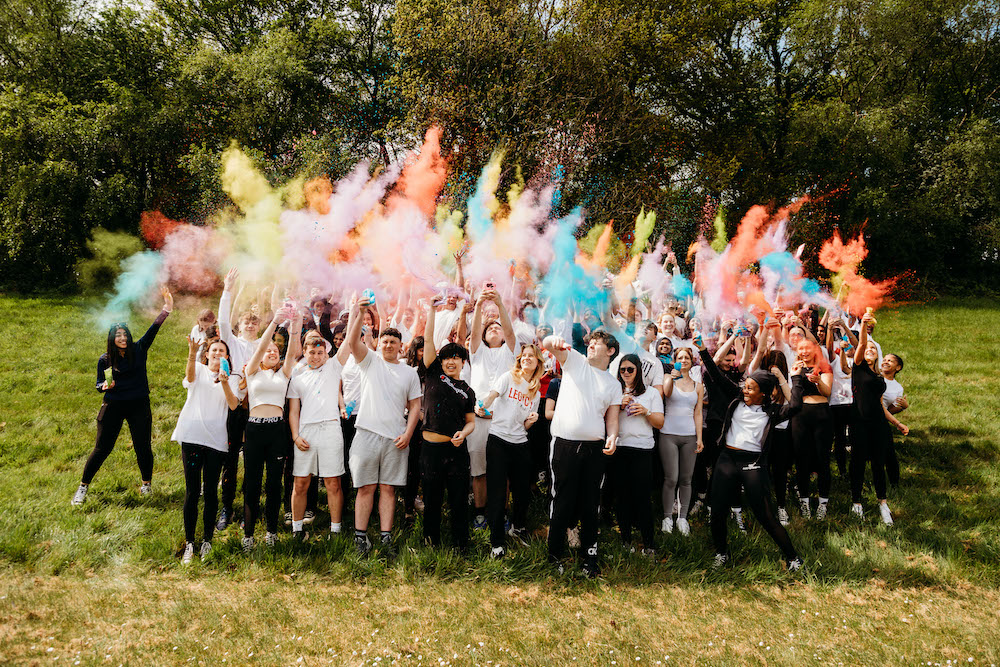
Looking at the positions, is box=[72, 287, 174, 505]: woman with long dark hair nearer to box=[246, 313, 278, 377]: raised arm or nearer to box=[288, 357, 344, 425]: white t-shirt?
box=[246, 313, 278, 377]: raised arm

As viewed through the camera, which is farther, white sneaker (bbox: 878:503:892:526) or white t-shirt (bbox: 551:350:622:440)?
white sneaker (bbox: 878:503:892:526)

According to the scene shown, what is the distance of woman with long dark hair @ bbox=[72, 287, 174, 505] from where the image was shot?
23.9ft

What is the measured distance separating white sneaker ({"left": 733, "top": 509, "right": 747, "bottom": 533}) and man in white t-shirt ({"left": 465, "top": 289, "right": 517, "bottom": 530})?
2.67 metres

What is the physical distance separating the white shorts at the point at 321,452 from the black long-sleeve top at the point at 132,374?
8.64 ft

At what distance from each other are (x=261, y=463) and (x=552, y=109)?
48.8ft

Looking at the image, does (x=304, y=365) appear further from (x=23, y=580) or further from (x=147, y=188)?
(x=147, y=188)

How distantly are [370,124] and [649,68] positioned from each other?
1008 cm

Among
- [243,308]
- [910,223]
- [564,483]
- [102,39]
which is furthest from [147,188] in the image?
[910,223]

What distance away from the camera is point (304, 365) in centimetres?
638

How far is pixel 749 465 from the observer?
5895 millimetres


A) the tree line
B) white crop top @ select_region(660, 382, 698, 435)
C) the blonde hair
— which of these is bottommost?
white crop top @ select_region(660, 382, 698, 435)

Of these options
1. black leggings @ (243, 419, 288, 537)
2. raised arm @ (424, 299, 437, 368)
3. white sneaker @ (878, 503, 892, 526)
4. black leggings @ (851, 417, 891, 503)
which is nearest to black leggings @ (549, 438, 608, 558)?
raised arm @ (424, 299, 437, 368)

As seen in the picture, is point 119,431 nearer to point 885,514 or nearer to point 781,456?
point 781,456

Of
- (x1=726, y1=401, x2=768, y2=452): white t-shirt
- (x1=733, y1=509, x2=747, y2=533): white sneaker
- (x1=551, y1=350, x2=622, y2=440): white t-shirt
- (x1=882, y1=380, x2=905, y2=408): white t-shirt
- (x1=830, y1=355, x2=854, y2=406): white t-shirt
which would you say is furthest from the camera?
(x1=882, y1=380, x2=905, y2=408): white t-shirt
